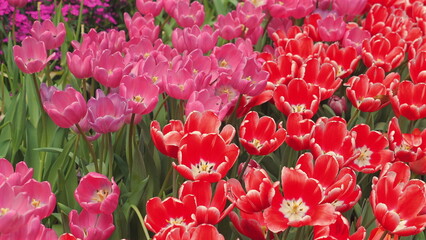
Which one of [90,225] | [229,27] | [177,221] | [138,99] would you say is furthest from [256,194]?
[229,27]

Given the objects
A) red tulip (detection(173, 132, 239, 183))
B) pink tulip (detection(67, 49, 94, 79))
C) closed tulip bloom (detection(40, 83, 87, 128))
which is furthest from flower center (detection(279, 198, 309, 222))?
pink tulip (detection(67, 49, 94, 79))

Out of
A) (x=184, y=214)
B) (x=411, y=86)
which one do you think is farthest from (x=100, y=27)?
(x=184, y=214)

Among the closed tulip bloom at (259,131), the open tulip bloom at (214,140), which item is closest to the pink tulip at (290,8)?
the open tulip bloom at (214,140)

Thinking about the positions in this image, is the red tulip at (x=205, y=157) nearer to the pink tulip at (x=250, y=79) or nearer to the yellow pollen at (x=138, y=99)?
the yellow pollen at (x=138, y=99)

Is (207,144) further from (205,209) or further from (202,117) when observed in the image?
(205,209)

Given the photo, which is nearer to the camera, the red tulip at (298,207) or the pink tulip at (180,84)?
the red tulip at (298,207)

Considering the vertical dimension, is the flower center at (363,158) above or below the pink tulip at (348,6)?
above

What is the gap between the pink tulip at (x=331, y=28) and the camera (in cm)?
273

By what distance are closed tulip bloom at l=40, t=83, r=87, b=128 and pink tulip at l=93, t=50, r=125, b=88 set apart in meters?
0.25

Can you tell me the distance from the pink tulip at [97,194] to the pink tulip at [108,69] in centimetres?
45

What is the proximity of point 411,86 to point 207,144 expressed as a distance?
892 millimetres

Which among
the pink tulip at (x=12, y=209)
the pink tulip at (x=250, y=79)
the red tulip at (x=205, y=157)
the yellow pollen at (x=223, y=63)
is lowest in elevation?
the yellow pollen at (x=223, y=63)

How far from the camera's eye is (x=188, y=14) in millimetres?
2594

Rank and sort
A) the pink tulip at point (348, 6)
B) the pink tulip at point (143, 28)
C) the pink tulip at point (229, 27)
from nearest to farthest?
1. the pink tulip at point (143, 28)
2. the pink tulip at point (229, 27)
3. the pink tulip at point (348, 6)
